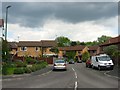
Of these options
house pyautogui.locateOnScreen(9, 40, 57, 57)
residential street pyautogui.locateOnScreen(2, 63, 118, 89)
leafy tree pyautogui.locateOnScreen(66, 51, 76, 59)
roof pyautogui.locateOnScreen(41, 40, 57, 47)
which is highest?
roof pyautogui.locateOnScreen(41, 40, 57, 47)

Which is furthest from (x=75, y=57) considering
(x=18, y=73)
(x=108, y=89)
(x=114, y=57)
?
(x=108, y=89)

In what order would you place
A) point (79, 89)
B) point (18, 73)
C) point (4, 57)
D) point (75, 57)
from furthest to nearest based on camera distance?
point (75, 57) < point (4, 57) < point (18, 73) < point (79, 89)

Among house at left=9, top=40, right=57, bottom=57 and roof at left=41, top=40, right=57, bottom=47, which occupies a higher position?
roof at left=41, top=40, right=57, bottom=47

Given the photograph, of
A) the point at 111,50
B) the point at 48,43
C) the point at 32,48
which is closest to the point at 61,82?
the point at 111,50

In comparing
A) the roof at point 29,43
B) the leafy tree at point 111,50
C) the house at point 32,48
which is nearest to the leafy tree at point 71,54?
the house at point 32,48

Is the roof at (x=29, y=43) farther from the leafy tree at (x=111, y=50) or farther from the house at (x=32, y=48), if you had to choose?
the leafy tree at (x=111, y=50)

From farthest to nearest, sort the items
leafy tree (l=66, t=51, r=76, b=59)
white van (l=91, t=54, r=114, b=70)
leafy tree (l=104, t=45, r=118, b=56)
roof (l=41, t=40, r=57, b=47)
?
leafy tree (l=66, t=51, r=76, b=59), roof (l=41, t=40, r=57, b=47), leafy tree (l=104, t=45, r=118, b=56), white van (l=91, t=54, r=114, b=70)

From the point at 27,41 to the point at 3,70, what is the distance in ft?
242

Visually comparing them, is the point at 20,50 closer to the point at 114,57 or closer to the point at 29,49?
the point at 29,49

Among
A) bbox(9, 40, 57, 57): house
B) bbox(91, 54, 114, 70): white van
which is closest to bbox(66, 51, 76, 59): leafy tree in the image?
bbox(9, 40, 57, 57): house

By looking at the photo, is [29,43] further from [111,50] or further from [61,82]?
[61,82]

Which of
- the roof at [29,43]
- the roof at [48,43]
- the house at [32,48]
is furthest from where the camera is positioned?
the roof at [48,43]

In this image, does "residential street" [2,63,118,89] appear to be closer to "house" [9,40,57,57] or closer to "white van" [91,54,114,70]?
"white van" [91,54,114,70]

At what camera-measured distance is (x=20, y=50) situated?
98.7 m
